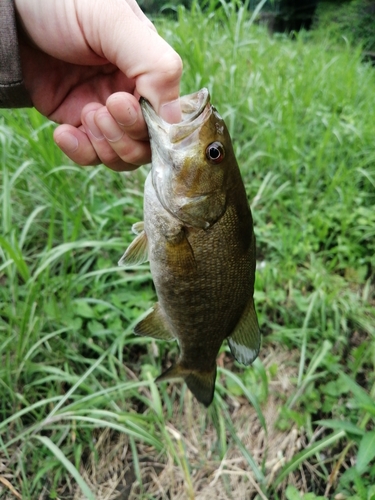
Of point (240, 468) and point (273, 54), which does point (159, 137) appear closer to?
point (240, 468)

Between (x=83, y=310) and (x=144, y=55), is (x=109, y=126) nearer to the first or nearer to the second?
(x=144, y=55)

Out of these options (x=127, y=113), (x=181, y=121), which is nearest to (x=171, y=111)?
(x=181, y=121)

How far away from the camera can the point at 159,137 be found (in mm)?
1194

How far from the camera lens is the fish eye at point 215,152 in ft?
3.86

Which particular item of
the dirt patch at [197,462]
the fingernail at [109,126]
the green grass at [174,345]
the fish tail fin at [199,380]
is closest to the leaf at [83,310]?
the green grass at [174,345]

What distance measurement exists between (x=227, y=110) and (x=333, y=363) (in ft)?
6.27

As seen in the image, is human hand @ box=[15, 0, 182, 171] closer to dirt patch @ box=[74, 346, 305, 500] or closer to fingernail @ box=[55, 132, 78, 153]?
fingernail @ box=[55, 132, 78, 153]

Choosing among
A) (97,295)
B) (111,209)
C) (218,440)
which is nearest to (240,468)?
(218,440)

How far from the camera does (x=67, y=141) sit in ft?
4.98

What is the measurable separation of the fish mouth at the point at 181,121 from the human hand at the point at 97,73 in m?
0.02

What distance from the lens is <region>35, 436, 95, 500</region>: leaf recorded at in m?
1.48

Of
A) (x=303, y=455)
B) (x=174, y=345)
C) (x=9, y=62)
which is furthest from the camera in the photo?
(x=174, y=345)

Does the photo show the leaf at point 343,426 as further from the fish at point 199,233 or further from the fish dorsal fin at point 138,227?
the fish dorsal fin at point 138,227

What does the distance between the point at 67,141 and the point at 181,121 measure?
1.73ft
